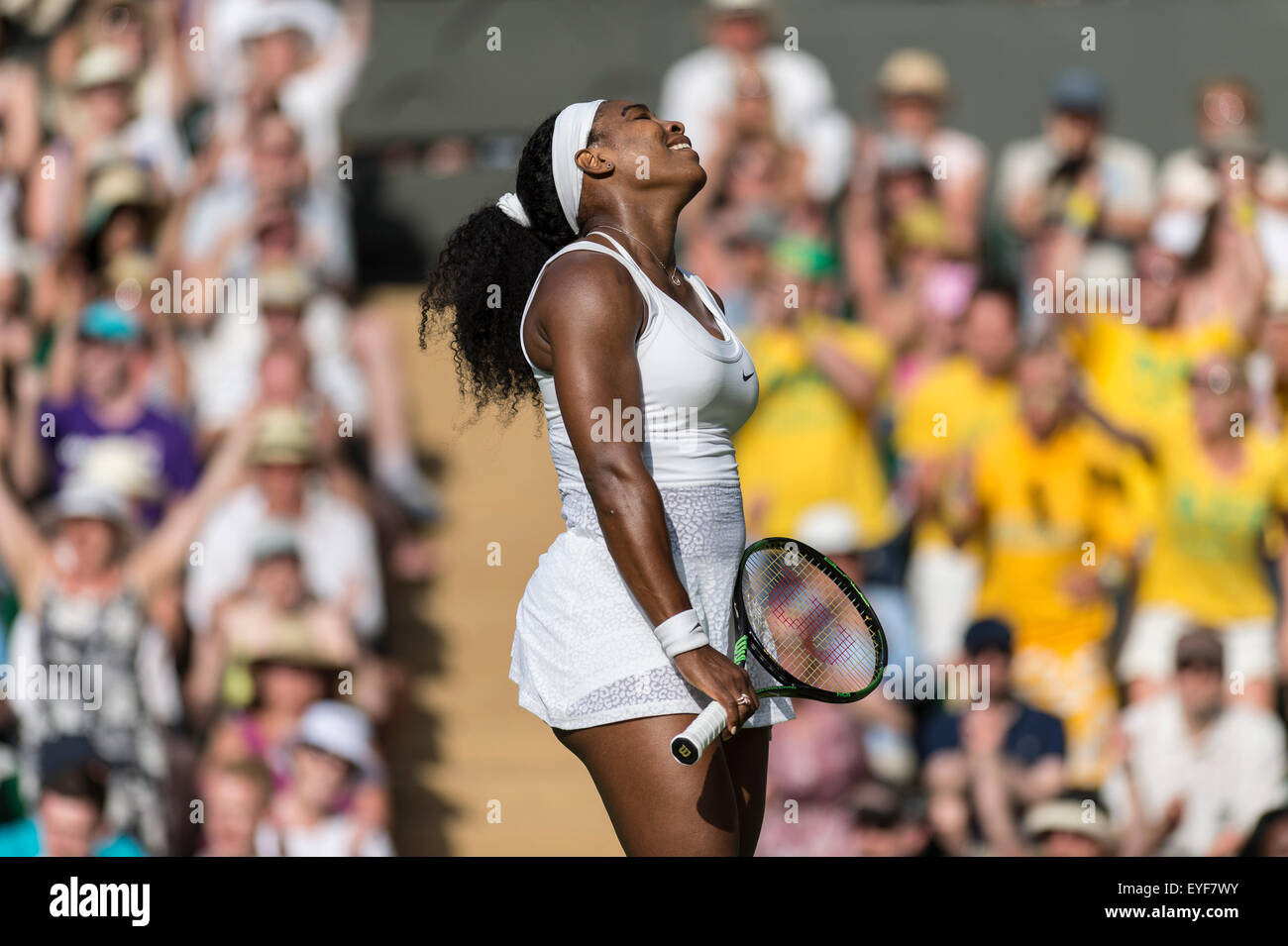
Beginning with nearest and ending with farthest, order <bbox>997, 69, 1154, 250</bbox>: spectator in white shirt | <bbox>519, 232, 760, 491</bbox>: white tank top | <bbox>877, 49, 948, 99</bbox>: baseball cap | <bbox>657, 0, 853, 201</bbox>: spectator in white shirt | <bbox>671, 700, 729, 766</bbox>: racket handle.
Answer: <bbox>671, 700, 729, 766</bbox>: racket handle, <bbox>519, 232, 760, 491</bbox>: white tank top, <bbox>997, 69, 1154, 250</bbox>: spectator in white shirt, <bbox>657, 0, 853, 201</bbox>: spectator in white shirt, <bbox>877, 49, 948, 99</bbox>: baseball cap

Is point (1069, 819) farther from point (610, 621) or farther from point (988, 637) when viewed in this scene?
point (610, 621)

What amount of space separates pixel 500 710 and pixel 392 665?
0.40m

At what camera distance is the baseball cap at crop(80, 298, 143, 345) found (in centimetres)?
516

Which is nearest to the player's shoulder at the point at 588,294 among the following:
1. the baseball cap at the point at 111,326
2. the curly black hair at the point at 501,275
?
the curly black hair at the point at 501,275

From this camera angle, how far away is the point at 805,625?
91.4 inches

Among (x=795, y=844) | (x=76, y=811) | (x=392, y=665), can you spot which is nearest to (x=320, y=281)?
(x=392, y=665)

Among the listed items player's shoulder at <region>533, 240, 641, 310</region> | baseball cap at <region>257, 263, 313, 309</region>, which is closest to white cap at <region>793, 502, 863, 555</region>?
baseball cap at <region>257, 263, 313, 309</region>

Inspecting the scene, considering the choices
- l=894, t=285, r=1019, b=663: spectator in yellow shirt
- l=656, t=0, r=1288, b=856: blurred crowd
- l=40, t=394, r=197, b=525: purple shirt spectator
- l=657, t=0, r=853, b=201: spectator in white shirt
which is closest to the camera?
l=656, t=0, r=1288, b=856: blurred crowd

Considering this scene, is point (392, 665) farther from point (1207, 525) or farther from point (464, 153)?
point (1207, 525)

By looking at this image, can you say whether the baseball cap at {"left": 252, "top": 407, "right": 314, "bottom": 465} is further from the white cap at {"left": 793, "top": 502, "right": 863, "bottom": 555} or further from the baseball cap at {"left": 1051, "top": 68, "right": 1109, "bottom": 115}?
the baseball cap at {"left": 1051, "top": 68, "right": 1109, "bottom": 115}

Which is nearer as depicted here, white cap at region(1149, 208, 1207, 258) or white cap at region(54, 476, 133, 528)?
white cap at region(54, 476, 133, 528)

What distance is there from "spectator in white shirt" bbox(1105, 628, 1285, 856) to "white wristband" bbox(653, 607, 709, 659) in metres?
2.96

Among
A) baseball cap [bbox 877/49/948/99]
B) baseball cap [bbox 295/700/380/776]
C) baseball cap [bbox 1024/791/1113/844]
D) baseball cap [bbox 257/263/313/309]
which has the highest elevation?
baseball cap [bbox 877/49/948/99]

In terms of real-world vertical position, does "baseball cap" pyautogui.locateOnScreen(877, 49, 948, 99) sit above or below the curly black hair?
above
